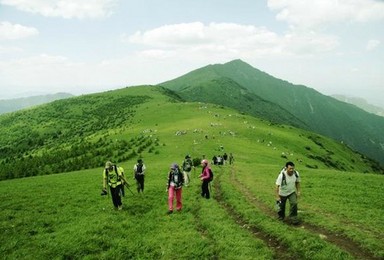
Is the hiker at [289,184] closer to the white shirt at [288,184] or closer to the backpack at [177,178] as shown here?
the white shirt at [288,184]

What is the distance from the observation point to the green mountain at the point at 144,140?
6222 cm

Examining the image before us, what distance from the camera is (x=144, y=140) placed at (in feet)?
242

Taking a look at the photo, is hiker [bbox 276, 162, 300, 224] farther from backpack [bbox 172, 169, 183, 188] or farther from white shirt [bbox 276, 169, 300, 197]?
backpack [bbox 172, 169, 183, 188]

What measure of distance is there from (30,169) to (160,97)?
360ft

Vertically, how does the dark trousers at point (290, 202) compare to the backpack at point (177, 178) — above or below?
below

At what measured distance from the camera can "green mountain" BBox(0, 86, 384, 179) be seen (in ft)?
204

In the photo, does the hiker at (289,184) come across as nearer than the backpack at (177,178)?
Yes

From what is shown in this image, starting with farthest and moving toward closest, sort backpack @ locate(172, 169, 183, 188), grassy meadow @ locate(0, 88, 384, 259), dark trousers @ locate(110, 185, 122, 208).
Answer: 1. dark trousers @ locate(110, 185, 122, 208)
2. backpack @ locate(172, 169, 183, 188)
3. grassy meadow @ locate(0, 88, 384, 259)

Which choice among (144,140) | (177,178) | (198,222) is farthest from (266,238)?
(144,140)

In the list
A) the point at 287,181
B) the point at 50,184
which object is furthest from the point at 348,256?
the point at 50,184

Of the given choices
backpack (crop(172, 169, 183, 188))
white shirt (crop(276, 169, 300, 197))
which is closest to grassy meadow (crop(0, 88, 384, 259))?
white shirt (crop(276, 169, 300, 197))

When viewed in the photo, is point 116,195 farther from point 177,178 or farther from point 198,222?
point 198,222

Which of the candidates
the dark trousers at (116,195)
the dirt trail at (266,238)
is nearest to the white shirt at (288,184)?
the dirt trail at (266,238)

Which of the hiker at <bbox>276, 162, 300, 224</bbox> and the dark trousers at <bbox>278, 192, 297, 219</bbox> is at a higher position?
the hiker at <bbox>276, 162, 300, 224</bbox>
